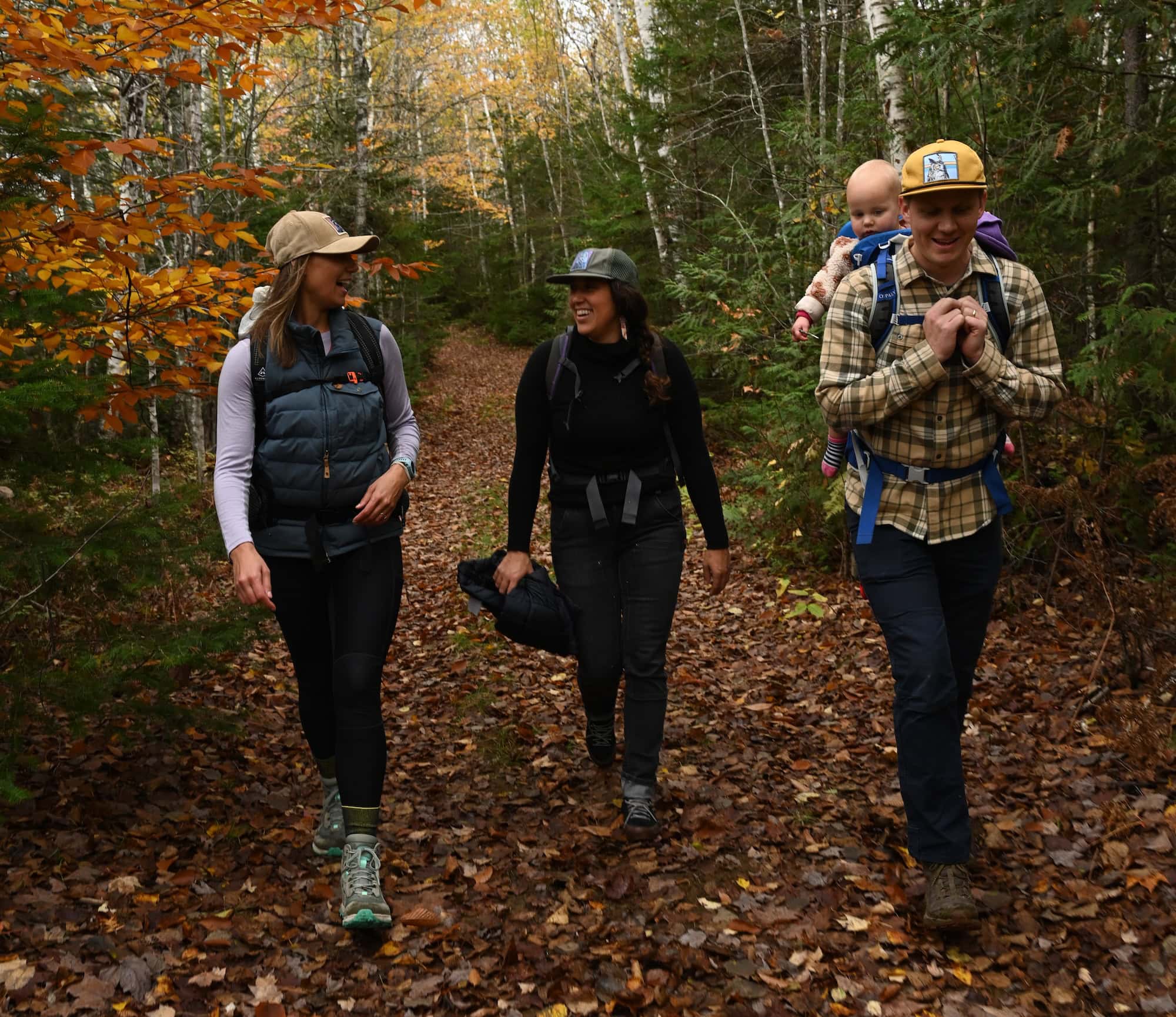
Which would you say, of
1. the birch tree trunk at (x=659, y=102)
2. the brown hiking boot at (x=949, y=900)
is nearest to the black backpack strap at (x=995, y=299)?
the brown hiking boot at (x=949, y=900)

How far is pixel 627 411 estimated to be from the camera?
14.0ft

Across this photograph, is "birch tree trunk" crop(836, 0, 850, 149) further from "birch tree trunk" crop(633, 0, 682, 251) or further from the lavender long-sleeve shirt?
the lavender long-sleeve shirt

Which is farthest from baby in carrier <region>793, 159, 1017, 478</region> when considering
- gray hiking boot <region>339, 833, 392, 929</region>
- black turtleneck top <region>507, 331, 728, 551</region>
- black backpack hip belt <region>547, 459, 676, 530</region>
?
gray hiking boot <region>339, 833, 392, 929</region>

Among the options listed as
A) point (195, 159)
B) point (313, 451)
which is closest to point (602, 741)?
point (313, 451)

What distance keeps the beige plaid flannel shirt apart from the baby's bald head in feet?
3.45

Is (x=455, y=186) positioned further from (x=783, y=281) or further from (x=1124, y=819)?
(x=1124, y=819)

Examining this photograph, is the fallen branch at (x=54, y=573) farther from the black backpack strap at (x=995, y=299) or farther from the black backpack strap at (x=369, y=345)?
the black backpack strap at (x=995, y=299)

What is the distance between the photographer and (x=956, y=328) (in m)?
3.18

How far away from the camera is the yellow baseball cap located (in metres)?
3.22

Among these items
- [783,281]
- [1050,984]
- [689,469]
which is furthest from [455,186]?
[1050,984]

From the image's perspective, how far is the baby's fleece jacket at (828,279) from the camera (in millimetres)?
5016

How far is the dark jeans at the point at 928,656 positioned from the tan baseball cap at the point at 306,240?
2.22 metres

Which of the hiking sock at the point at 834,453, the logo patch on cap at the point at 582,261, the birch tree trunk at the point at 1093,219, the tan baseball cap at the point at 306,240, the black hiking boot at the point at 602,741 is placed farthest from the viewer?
the birch tree trunk at the point at 1093,219

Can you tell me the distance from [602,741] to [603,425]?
172 centimetres
